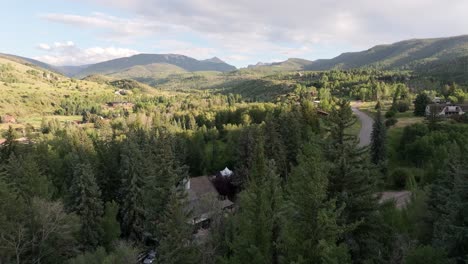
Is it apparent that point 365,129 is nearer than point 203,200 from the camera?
No

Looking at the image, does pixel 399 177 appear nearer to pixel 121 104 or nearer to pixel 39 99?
pixel 121 104

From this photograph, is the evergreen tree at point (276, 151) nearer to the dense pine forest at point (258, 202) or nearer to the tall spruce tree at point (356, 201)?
the dense pine forest at point (258, 202)

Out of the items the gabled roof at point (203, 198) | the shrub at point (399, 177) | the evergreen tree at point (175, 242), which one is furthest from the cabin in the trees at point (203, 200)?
the shrub at point (399, 177)

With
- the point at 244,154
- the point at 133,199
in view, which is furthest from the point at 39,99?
the point at 133,199

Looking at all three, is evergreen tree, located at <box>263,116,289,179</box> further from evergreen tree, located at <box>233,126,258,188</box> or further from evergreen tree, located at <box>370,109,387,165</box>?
evergreen tree, located at <box>370,109,387,165</box>

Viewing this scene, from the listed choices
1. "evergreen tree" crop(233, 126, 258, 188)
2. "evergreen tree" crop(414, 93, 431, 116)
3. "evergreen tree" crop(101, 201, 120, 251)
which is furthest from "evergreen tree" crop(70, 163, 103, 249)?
"evergreen tree" crop(414, 93, 431, 116)

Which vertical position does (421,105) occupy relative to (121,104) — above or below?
above

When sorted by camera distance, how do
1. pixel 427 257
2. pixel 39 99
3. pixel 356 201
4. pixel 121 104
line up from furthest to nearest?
1. pixel 121 104
2. pixel 39 99
3. pixel 356 201
4. pixel 427 257

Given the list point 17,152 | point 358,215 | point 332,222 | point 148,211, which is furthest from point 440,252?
point 17,152

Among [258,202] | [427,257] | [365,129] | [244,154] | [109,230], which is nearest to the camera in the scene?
[427,257]
